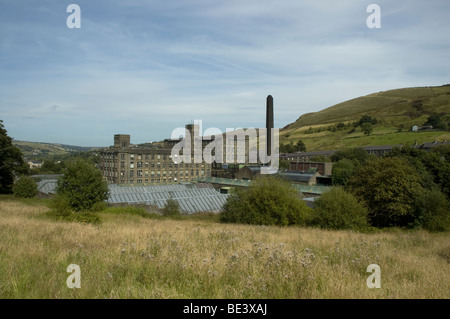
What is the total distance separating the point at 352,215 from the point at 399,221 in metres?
14.9

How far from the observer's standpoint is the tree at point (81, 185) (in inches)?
1090

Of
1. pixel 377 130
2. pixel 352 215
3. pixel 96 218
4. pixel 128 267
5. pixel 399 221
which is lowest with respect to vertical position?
pixel 399 221

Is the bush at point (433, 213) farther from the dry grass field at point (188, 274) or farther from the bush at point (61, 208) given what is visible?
the bush at point (61, 208)

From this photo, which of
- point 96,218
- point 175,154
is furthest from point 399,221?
point 175,154

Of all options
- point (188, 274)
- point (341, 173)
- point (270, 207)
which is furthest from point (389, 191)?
point (188, 274)

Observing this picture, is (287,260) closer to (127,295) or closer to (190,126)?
(127,295)

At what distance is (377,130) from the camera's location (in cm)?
13375

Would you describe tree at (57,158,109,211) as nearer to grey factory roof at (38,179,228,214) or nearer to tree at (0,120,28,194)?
grey factory roof at (38,179,228,214)

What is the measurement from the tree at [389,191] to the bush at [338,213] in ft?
35.9

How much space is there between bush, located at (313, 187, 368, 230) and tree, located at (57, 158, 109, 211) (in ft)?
60.4

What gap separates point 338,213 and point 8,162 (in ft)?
127

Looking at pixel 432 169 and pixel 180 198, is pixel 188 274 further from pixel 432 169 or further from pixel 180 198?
pixel 432 169

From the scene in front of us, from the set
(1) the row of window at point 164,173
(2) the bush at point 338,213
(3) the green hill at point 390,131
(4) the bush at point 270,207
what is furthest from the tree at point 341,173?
(1) the row of window at point 164,173

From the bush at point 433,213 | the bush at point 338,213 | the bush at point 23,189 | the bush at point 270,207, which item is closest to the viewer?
the bush at point 270,207
